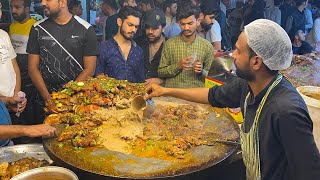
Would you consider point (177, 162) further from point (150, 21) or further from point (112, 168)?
point (150, 21)

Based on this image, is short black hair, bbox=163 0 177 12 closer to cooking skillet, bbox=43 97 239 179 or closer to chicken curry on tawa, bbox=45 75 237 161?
chicken curry on tawa, bbox=45 75 237 161

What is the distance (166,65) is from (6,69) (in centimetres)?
236

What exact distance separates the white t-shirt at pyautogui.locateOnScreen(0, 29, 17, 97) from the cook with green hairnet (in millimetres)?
2913

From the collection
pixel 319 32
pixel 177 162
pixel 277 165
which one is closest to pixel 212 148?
pixel 177 162

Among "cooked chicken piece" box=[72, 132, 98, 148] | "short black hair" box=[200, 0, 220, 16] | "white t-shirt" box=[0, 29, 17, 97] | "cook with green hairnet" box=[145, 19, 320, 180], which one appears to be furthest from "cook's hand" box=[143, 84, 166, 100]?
"short black hair" box=[200, 0, 220, 16]

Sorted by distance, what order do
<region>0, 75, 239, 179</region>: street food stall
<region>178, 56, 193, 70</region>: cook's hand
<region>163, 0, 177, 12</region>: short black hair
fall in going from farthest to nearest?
<region>163, 0, 177, 12</region>: short black hair → <region>178, 56, 193, 70</region>: cook's hand → <region>0, 75, 239, 179</region>: street food stall

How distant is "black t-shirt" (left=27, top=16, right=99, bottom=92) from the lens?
15.2 feet

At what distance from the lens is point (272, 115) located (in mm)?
2227

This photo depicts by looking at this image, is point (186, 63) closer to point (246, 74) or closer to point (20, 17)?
point (246, 74)

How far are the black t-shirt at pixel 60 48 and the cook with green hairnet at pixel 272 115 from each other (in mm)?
2804

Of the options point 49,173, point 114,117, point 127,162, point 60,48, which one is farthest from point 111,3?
point 49,173

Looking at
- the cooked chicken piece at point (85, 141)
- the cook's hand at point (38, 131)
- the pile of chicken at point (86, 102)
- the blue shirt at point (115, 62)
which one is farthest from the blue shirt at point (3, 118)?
the blue shirt at point (115, 62)

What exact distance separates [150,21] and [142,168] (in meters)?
3.27

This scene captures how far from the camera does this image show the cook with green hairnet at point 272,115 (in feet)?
6.95
